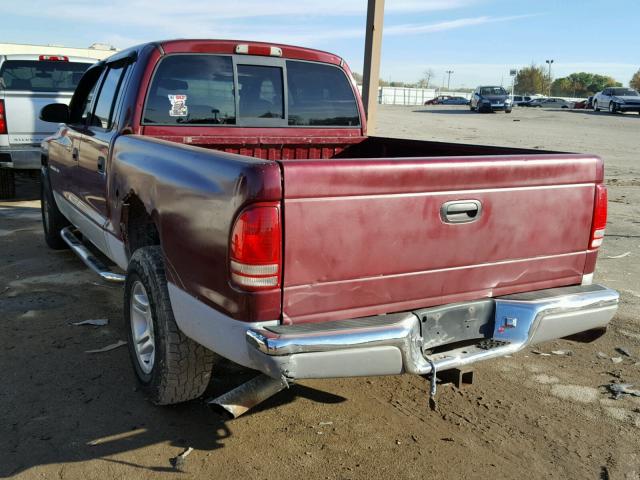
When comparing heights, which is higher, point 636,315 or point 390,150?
point 390,150

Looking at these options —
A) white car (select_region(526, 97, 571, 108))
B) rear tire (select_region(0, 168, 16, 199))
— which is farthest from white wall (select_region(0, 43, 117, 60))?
white car (select_region(526, 97, 571, 108))

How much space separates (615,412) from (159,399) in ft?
8.37

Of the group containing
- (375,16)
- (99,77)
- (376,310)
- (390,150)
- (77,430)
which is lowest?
(77,430)

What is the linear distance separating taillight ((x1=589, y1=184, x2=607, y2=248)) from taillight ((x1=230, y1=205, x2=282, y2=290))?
184cm

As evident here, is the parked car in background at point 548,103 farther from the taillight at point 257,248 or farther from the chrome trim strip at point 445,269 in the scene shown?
the taillight at point 257,248

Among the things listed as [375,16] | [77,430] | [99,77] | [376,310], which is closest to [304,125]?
[99,77]

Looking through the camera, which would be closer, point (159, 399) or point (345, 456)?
point (345, 456)

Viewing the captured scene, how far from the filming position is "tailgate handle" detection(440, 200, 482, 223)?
2906 mm

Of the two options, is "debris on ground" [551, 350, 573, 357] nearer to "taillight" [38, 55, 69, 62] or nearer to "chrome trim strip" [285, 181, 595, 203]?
"chrome trim strip" [285, 181, 595, 203]

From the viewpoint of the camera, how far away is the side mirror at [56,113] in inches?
225

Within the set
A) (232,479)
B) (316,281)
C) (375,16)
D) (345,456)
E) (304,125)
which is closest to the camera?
(316,281)

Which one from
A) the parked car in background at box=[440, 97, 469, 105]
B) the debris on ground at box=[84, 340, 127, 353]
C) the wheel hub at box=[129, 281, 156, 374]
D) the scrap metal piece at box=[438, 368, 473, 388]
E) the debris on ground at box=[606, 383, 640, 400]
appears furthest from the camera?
the parked car in background at box=[440, 97, 469, 105]

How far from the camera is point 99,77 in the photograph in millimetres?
5328

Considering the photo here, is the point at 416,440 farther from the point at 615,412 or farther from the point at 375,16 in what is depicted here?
the point at 375,16
